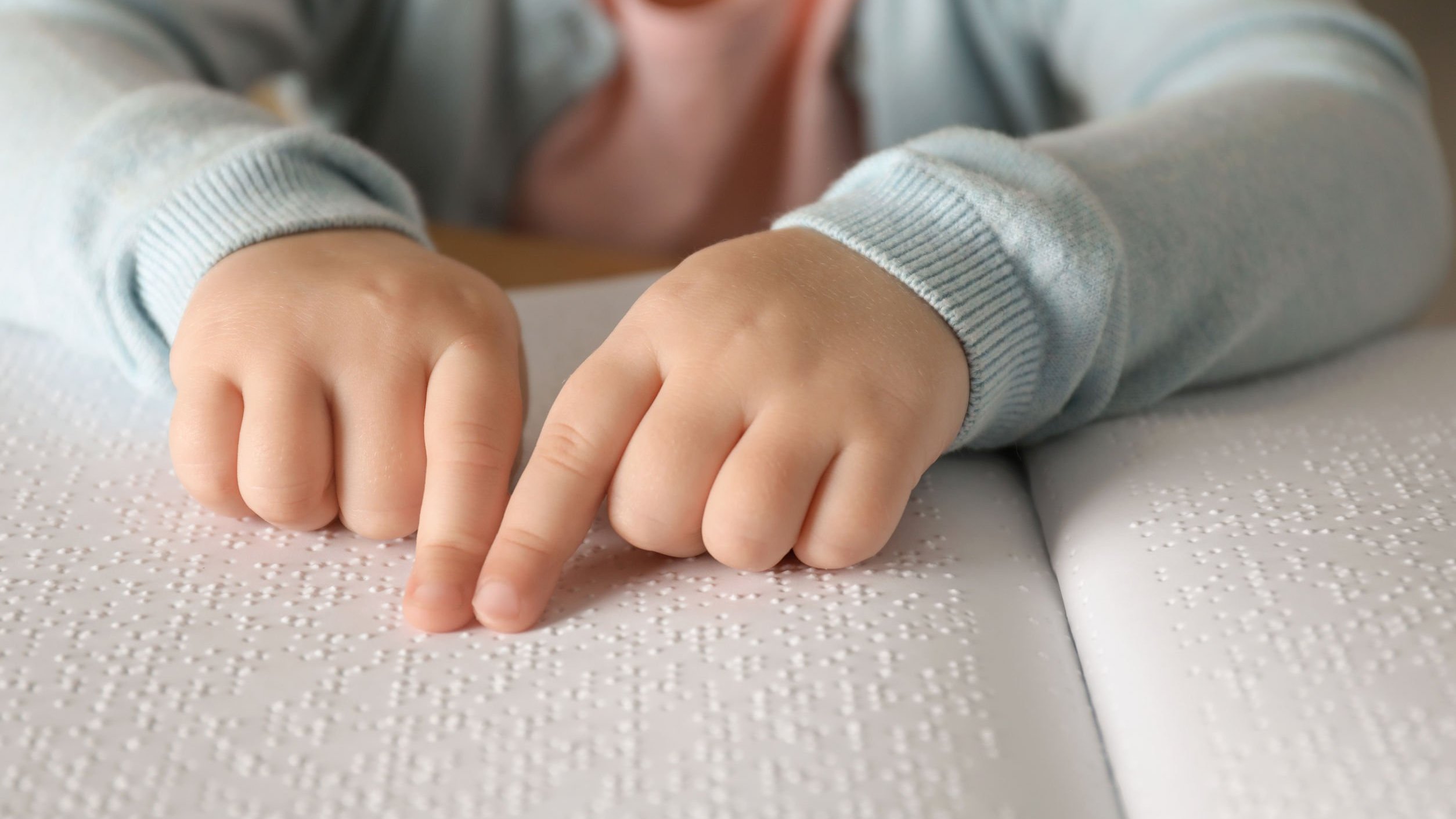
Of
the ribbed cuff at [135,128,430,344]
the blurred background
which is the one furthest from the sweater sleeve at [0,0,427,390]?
the blurred background

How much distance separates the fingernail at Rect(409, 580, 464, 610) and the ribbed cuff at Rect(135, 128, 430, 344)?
136 mm

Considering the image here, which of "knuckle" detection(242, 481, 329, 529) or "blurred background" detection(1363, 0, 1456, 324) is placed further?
"blurred background" detection(1363, 0, 1456, 324)

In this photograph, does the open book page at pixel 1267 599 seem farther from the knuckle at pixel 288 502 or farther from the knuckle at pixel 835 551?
the knuckle at pixel 288 502

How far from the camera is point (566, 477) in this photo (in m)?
0.26

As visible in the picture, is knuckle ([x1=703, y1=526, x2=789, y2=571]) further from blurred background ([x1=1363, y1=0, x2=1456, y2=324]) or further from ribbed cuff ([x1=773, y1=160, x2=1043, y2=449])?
blurred background ([x1=1363, y1=0, x2=1456, y2=324])

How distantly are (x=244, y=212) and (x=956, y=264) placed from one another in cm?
21

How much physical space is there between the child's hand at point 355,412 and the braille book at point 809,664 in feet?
0.06

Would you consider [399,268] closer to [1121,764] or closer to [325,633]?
[325,633]

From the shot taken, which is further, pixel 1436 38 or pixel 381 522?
pixel 1436 38

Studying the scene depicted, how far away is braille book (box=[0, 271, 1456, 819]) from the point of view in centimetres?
21

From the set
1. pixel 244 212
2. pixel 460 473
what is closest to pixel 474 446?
pixel 460 473

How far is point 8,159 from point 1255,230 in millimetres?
Result: 448

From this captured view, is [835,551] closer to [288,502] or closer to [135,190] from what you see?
[288,502]

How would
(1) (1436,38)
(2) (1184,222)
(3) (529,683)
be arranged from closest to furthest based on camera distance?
(3) (529,683) < (2) (1184,222) < (1) (1436,38)
